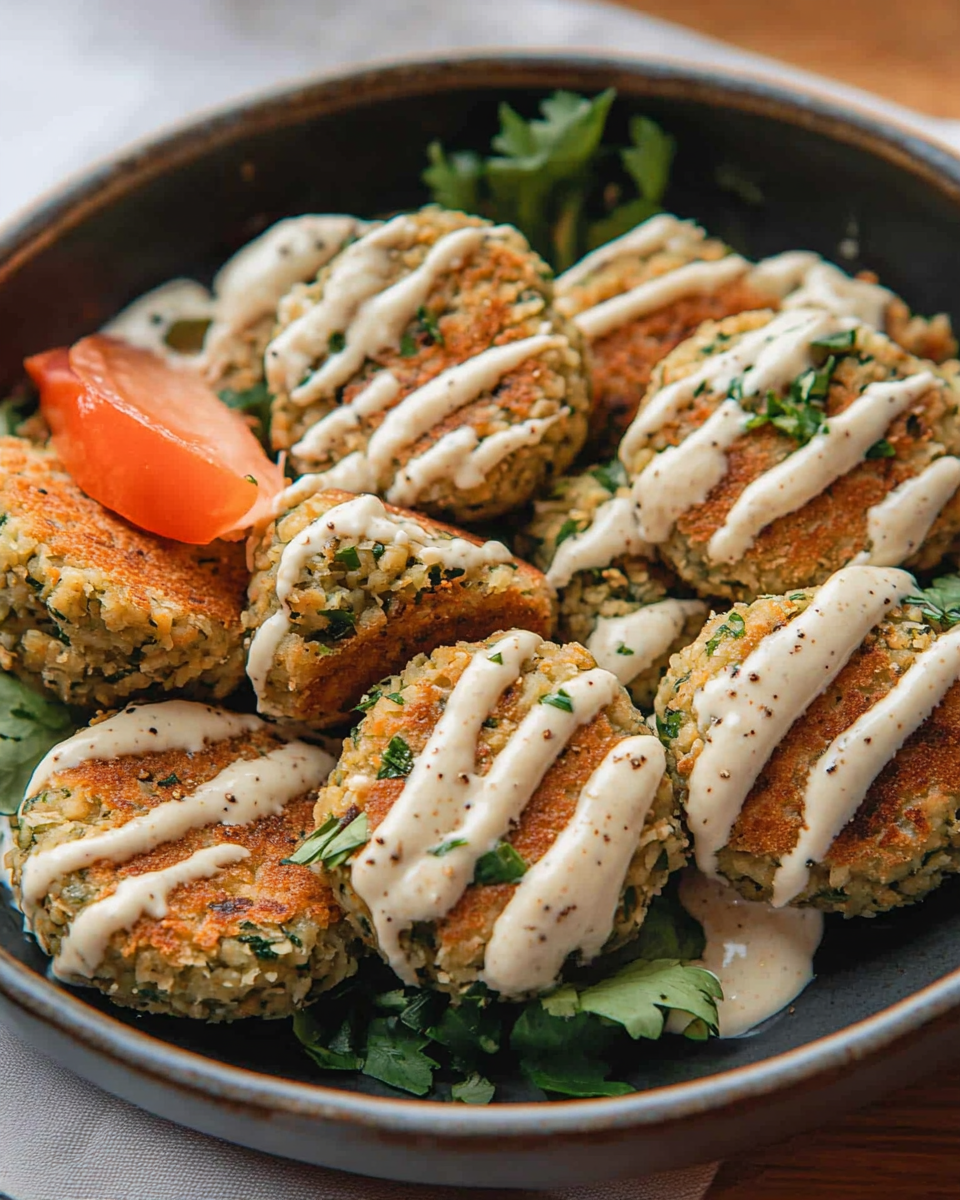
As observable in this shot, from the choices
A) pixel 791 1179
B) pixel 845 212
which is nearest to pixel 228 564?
pixel 791 1179

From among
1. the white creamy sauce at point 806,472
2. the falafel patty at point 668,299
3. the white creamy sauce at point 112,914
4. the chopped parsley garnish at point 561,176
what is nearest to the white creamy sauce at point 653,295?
the falafel patty at point 668,299

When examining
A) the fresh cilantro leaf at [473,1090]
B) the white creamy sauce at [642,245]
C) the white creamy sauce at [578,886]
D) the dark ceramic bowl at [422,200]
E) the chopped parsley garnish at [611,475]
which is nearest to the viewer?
the dark ceramic bowl at [422,200]

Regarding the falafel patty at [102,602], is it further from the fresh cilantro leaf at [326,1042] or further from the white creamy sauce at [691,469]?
the white creamy sauce at [691,469]

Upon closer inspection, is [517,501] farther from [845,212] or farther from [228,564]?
[845,212]

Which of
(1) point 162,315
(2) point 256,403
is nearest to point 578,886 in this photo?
(2) point 256,403

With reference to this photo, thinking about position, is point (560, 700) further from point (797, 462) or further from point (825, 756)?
point (797, 462)

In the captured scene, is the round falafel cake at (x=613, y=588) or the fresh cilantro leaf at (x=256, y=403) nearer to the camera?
the round falafel cake at (x=613, y=588)

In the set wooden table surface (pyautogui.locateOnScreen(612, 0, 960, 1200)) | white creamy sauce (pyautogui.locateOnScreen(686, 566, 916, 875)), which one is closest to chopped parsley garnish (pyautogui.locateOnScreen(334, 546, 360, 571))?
white creamy sauce (pyautogui.locateOnScreen(686, 566, 916, 875))

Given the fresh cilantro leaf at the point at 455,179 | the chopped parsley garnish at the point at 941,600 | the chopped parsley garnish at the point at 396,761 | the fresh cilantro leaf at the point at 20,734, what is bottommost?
the fresh cilantro leaf at the point at 20,734
